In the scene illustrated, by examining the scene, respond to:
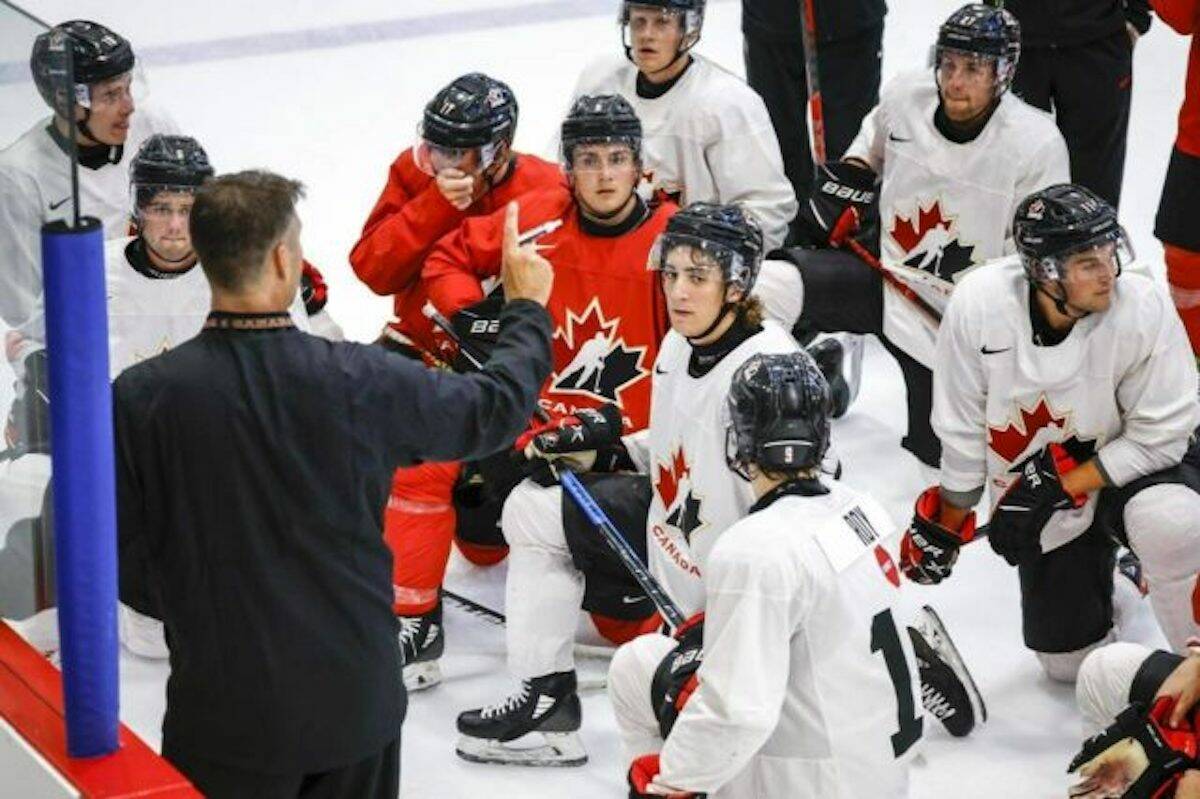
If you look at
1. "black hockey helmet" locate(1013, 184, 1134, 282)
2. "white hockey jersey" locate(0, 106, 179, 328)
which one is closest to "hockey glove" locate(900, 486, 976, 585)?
"black hockey helmet" locate(1013, 184, 1134, 282)

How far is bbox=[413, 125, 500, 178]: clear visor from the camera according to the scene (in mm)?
4297

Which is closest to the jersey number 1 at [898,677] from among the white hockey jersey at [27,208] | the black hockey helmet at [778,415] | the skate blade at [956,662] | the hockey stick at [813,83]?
the black hockey helmet at [778,415]

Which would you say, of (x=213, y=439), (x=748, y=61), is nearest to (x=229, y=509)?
(x=213, y=439)

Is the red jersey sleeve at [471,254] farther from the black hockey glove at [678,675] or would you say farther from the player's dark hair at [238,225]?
the player's dark hair at [238,225]

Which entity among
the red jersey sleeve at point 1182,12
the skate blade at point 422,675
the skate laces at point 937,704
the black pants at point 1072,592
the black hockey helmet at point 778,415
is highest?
the red jersey sleeve at point 1182,12

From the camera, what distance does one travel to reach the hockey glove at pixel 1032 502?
383 centimetres

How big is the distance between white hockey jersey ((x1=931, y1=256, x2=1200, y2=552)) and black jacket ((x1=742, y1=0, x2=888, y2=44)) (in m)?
1.51

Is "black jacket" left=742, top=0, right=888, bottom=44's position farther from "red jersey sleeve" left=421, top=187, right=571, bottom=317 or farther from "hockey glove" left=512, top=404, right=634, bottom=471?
"hockey glove" left=512, top=404, right=634, bottom=471

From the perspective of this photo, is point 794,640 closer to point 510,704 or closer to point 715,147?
point 510,704

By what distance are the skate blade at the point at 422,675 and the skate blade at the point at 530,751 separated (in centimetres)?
21

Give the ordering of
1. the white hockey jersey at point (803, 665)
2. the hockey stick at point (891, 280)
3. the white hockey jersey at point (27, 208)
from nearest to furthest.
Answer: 1. the white hockey jersey at point (27, 208)
2. the white hockey jersey at point (803, 665)
3. the hockey stick at point (891, 280)

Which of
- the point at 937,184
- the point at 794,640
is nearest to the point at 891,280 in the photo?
the point at 937,184

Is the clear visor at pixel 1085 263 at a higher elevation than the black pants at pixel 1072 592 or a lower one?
higher

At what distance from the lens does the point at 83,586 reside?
219cm
